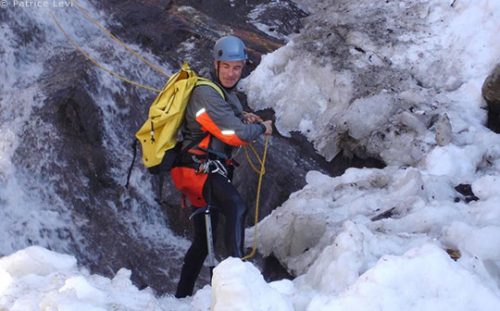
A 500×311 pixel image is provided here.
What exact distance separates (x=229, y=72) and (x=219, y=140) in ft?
2.08

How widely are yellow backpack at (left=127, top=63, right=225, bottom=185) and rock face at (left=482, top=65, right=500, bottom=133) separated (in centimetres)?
482

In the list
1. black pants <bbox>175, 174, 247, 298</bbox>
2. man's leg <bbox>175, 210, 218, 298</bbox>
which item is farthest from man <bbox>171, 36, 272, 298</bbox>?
man's leg <bbox>175, 210, 218, 298</bbox>

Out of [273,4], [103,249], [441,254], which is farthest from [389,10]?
[441,254]

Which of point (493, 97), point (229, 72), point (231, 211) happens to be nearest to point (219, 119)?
point (229, 72)

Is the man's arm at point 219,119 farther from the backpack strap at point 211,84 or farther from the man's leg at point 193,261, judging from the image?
the man's leg at point 193,261

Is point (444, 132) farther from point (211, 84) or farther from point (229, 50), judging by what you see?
point (211, 84)

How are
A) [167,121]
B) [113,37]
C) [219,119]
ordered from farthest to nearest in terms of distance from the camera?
[113,37], [167,121], [219,119]

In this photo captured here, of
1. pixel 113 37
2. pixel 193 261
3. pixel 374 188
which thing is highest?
pixel 193 261

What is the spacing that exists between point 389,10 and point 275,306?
9142 millimetres

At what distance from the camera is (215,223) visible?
5.82 meters

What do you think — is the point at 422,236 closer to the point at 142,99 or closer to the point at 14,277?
the point at 14,277

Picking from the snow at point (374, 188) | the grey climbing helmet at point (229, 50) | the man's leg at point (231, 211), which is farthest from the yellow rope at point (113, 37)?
the man's leg at point (231, 211)

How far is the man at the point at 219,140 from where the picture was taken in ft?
17.3

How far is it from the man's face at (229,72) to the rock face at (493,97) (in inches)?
179
